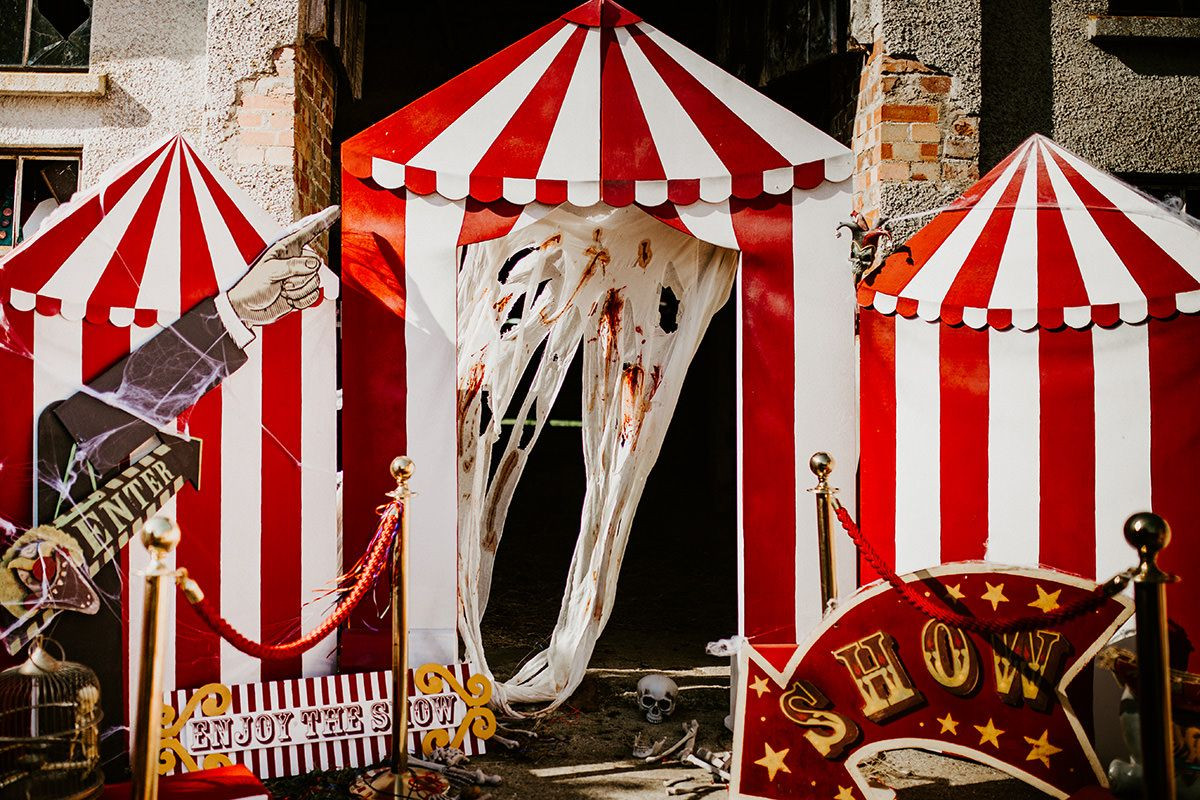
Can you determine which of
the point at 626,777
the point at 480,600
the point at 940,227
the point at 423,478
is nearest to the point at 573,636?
the point at 480,600

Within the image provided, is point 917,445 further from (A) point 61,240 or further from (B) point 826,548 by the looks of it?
(A) point 61,240

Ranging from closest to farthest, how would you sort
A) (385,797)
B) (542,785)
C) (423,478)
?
(385,797), (542,785), (423,478)

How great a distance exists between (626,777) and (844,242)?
227 centimetres

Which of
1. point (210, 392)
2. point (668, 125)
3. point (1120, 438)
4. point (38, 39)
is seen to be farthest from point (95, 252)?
point (1120, 438)

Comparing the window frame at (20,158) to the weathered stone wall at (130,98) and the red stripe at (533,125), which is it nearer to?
the weathered stone wall at (130,98)

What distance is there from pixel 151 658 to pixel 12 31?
421 cm

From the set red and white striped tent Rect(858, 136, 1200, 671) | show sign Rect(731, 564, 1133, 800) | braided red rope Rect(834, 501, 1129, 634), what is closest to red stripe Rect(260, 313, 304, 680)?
show sign Rect(731, 564, 1133, 800)

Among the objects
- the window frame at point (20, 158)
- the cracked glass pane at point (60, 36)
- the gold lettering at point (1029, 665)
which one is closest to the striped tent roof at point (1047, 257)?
the gold lettering at point (1029, 665)

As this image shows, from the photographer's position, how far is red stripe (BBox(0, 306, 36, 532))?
3.06 metres

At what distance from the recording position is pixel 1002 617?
2824mm

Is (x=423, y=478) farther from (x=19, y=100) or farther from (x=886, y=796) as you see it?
(x=19, y=100)

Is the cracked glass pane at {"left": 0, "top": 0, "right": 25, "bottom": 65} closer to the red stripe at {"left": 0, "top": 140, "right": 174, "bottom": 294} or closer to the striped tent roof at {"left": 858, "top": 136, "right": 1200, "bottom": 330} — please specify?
the red stripe at {"left": 0, "top": 140, "right": 174, "bottom": 294}

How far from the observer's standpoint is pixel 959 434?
3.64 m

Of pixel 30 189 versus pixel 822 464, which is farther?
pixel 30 189
